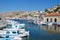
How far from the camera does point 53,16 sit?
14.0 m

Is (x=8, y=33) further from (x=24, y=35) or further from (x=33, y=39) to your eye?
(x=33, y=39)

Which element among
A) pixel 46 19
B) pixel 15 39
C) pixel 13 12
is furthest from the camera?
pixel 13 12

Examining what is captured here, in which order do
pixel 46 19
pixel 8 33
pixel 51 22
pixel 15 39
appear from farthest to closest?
pixel 46 19
pixel 51 22
pixel 8 33
pixel 15 39

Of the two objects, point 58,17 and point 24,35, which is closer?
point 24,35

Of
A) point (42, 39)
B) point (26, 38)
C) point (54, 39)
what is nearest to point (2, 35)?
point (26, 38)

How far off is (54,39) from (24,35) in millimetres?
1143

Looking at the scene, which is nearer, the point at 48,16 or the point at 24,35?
the point at 24,35

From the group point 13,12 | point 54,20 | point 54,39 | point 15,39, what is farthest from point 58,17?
point 13,12

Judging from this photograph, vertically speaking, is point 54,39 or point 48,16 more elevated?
point 48,16

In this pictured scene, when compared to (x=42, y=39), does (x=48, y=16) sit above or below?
above

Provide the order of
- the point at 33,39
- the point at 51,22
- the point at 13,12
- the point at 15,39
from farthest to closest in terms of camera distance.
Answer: the point at 13,12 → the point at 51,22 → the point at 33,39 → the point at 15,39

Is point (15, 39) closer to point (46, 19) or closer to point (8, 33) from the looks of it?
point (8, 33)

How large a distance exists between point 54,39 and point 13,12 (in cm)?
4751

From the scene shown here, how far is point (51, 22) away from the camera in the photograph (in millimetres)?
13461
